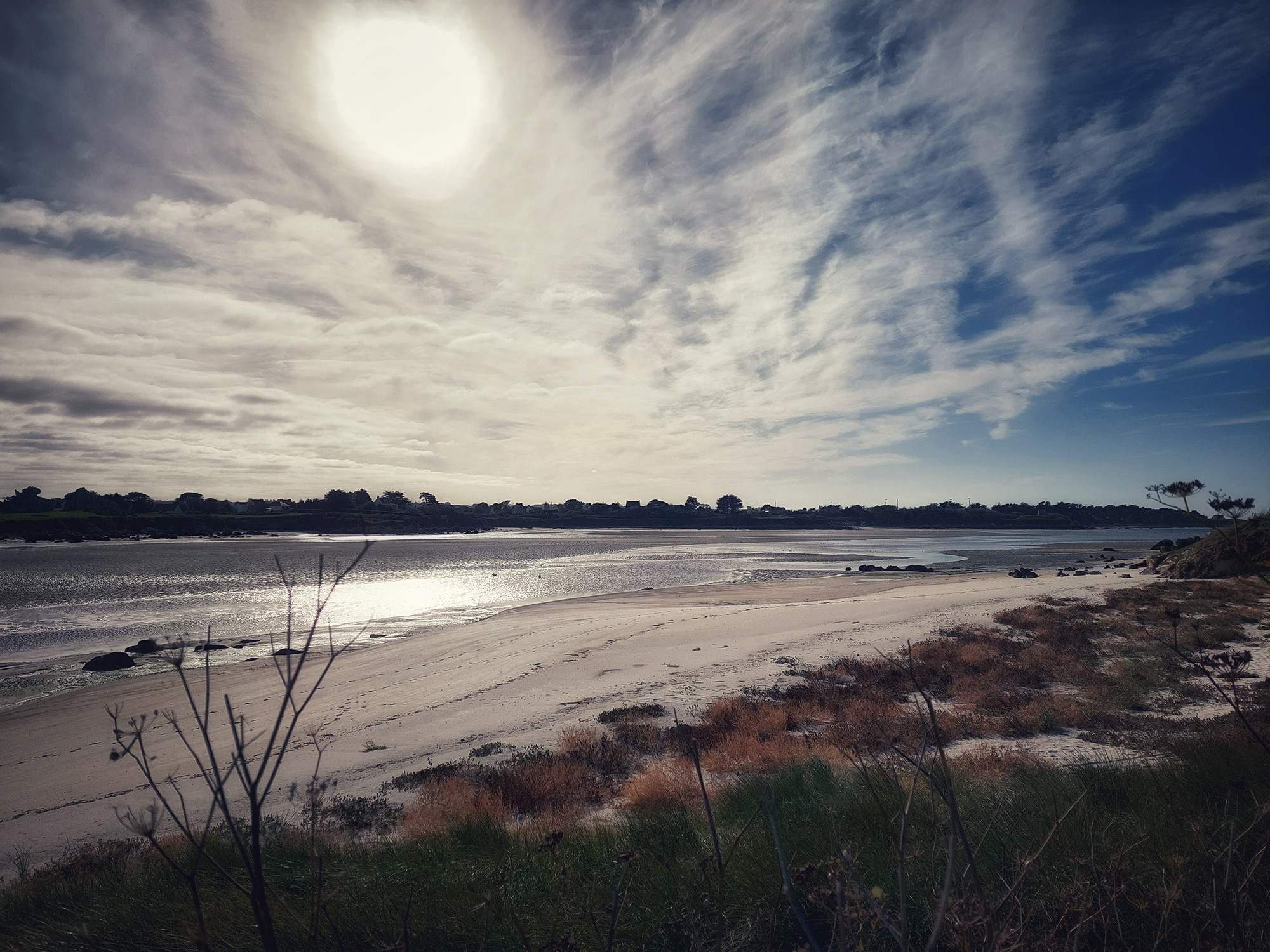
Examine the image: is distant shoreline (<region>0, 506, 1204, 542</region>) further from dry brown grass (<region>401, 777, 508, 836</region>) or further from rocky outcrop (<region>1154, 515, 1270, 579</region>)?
dry brown grass (<region>401, 777, 508, 836</region>)

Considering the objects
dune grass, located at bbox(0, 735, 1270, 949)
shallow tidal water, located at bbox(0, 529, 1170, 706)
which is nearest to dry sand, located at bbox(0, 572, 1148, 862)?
shallow tidal water, located at bbox(0, 529, 1170, 706)

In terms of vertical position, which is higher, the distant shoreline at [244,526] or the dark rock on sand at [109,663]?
the distant shoreline at [244,526]

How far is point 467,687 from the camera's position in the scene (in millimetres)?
16734

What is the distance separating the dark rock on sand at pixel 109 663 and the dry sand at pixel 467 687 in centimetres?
203

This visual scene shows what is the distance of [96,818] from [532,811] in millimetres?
7109

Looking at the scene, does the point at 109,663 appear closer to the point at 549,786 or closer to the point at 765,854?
the point at 549,786

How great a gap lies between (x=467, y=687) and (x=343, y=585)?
40.9 meters

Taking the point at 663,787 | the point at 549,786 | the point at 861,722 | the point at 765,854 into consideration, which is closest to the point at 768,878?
the point at 765,854

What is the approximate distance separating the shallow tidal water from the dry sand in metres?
2.36

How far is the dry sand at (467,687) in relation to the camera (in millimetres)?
10742

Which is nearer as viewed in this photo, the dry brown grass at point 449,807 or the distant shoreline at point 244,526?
the dry brown grass at point 449,807

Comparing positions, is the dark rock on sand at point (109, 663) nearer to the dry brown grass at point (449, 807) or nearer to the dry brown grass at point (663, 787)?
the dry brown grass at point (449, 807)

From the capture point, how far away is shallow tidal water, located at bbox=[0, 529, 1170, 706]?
26.8m

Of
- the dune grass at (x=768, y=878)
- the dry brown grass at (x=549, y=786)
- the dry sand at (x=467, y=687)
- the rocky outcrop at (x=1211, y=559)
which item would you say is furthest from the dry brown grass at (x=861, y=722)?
the rocky outcrop at (x=1211, y=559)
